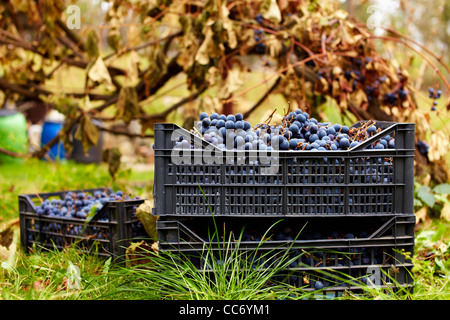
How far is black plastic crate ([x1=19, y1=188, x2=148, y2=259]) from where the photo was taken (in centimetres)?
181

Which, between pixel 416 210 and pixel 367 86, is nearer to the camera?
pixel 416 210

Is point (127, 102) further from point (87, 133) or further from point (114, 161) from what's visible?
point (114, 161)

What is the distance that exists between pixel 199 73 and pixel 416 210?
1642mm

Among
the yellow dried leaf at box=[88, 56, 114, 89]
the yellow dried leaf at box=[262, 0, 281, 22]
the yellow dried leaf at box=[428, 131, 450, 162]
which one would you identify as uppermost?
the yellow dried leaf at box=[262, 0, 281, 22]

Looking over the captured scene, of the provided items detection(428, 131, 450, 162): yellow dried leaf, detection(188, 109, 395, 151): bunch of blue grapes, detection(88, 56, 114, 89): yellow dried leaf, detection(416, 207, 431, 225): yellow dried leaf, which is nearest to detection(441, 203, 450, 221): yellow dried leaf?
detection(416, 207, 431, 225): yellow dried leaf

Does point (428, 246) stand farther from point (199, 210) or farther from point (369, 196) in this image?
point (199, 210)

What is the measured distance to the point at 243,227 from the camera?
58.4 inches

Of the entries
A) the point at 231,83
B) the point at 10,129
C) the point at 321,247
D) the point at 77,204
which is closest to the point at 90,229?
the point at 77,204

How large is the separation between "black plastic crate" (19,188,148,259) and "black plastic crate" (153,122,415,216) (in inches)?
15.6

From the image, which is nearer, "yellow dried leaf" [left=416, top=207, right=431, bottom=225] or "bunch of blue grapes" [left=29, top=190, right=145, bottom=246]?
"bunch of blue grapes" [left=29, top=190, right=145, bottom=246]

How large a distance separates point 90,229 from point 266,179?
0.93 m

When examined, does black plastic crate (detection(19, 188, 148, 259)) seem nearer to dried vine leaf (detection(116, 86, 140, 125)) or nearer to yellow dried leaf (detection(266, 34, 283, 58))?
dried vine leaf (detection(116, 86, 140, 125))
